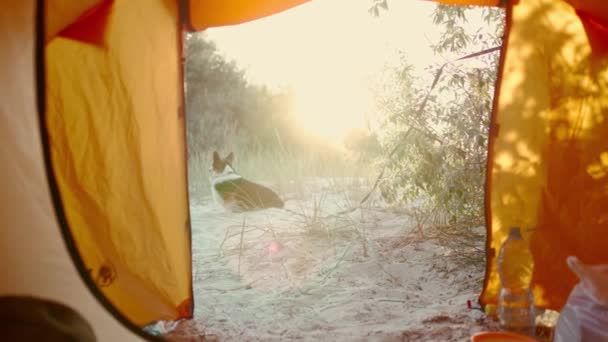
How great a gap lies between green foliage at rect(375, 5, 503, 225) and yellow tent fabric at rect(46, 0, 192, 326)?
162 cm

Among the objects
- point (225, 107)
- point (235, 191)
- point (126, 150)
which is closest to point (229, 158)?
point (235, 191)

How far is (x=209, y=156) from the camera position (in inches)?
149

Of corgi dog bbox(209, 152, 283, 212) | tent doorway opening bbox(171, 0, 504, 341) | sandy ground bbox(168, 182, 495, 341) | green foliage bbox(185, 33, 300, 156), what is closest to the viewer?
A: sandy ground bbox(168, 182, 495, 341)

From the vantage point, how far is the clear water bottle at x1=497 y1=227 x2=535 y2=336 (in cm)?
176

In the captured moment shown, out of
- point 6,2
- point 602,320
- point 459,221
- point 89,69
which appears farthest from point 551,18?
point 459,221

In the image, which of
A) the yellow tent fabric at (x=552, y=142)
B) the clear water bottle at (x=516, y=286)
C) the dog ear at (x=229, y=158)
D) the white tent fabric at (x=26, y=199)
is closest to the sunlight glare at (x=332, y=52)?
the dog ear at (x=229, y=158)

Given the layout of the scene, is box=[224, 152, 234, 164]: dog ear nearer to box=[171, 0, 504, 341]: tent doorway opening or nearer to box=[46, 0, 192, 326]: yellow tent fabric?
box=[171, 0, 504, 341]: tent doorway opening

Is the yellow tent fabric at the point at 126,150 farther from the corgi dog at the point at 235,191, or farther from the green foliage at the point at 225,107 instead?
the green foliage at the point at 225,107

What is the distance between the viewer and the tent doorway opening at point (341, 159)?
8.70ft

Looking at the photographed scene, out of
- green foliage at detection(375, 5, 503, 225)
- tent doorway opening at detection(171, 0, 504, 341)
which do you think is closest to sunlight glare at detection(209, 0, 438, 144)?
tent doorway opening at detection(171, 0, 504, 341)

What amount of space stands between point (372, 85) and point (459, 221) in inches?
35.0

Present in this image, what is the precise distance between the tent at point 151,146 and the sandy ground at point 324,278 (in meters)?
0.28

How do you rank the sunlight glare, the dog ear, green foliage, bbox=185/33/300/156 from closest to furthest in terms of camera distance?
the sunlight glare → the dog ear → green foliage, bbox=185/33/300/156

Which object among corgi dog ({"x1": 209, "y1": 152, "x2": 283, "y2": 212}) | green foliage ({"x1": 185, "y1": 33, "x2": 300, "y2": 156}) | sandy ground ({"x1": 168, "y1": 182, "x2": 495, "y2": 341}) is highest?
green foliage ({"x1": 185, "y1": 33, "x2": 300, "y2": 156})
